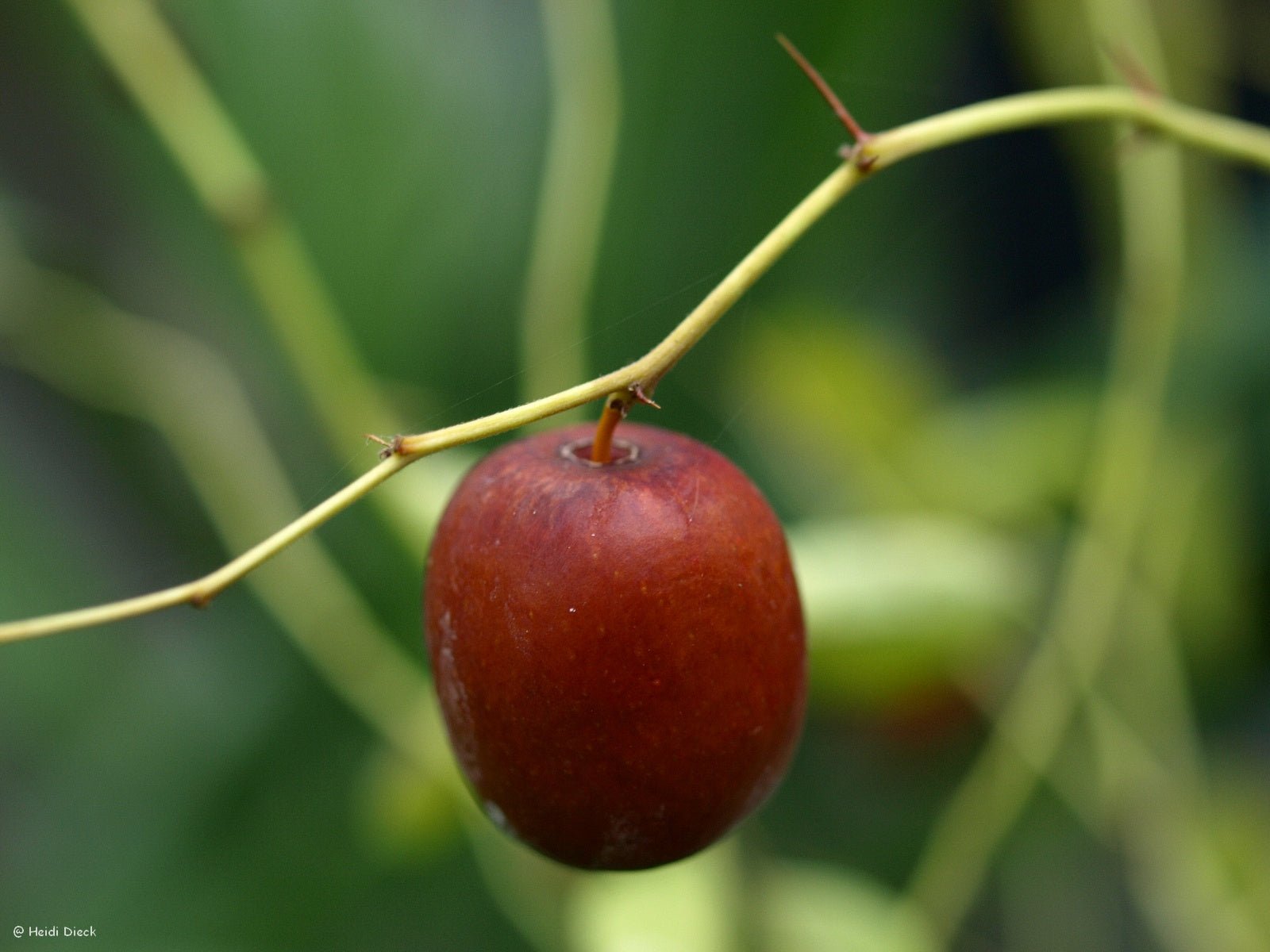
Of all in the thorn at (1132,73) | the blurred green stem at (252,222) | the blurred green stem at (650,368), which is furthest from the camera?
the blurred green stem at (252,222)

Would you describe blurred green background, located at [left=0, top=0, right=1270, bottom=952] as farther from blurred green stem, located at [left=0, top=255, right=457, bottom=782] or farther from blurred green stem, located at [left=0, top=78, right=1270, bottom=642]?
blurred green stem, located at [left=0, top=78, right=1270, bottom=642]

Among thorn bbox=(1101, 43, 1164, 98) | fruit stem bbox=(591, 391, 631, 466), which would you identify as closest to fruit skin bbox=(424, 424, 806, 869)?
fruit stem bbox=(591, 391, 631, 466)

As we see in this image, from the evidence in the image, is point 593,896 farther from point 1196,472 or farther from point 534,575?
point 1196,472

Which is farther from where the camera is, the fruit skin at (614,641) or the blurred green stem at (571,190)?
the blurred green stem at (571,190)

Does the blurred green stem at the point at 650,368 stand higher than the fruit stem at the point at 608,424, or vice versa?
the blurred green stem at the point at 650,368

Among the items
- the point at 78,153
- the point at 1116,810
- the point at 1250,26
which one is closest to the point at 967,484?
the point at 1116,810

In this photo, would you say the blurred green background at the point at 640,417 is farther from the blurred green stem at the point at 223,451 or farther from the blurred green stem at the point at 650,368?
the blurred green stem at the point at 650,368

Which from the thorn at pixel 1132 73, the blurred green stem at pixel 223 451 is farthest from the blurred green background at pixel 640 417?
the thorn at pixel 1132 73
